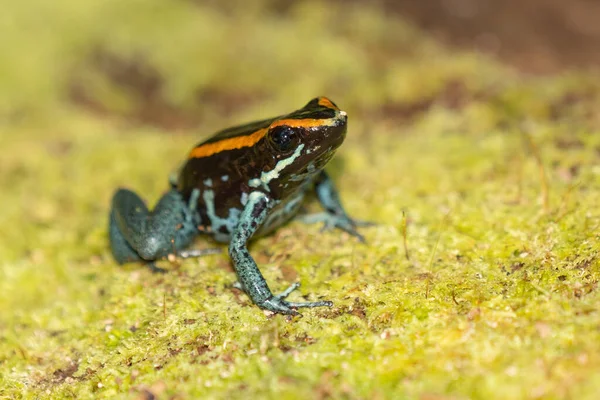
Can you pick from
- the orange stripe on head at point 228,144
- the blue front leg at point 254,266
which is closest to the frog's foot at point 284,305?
the blue front leg at point 254,266

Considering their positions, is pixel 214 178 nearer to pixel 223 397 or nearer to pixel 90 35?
pixel 223 397

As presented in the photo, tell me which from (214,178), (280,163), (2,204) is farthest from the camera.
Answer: (2,204)

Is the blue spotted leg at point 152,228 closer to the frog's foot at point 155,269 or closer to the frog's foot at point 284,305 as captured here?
the frog's foot at point 155,269

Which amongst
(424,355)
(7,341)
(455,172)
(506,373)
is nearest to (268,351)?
(424,355)

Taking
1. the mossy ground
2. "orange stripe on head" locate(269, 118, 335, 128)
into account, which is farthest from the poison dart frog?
the mossy ground

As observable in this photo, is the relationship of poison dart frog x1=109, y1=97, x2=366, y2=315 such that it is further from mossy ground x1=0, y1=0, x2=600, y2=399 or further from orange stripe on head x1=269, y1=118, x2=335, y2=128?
mossy ground x1=0, y1=0, x2=600, y2=399

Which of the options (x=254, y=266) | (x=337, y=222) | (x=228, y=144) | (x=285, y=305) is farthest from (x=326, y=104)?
(x=285, y=305)
